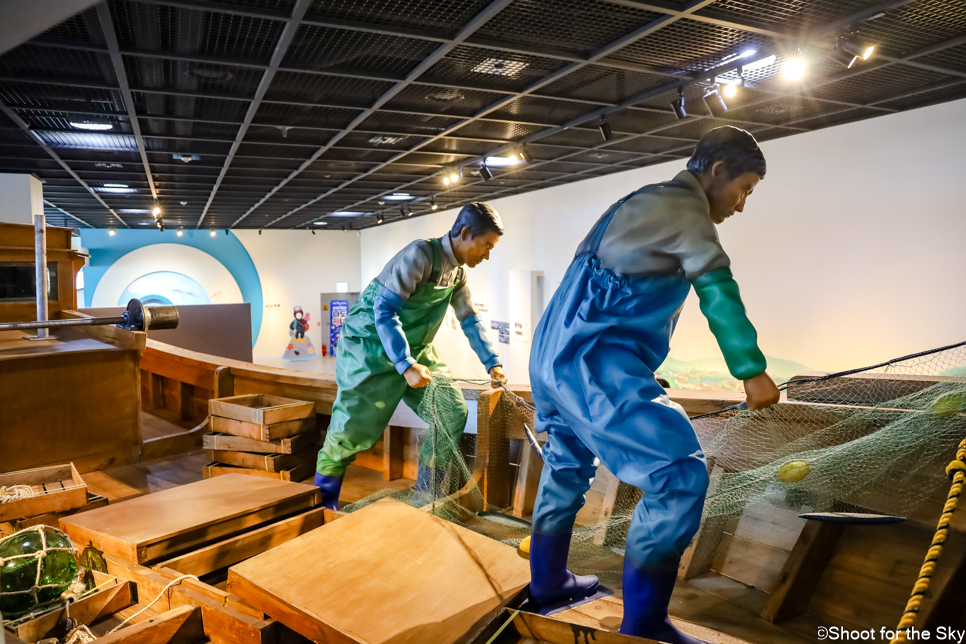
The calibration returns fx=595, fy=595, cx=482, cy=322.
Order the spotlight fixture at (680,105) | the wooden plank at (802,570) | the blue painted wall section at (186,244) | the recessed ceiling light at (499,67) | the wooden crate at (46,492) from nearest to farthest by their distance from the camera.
→ the wooden plank at (802,570), the wooden crate at (46,492), the recessed ceiling light at (499,67), the spotlight fixture at (680,105), the blue painted wall section at (186,244)

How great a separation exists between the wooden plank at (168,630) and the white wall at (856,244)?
5872 millimetres

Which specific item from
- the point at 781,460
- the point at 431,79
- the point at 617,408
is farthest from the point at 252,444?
the point at 431,79

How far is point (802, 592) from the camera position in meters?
1.72

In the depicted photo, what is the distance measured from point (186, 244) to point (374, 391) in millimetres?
14840

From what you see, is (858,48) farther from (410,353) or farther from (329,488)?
(329,488)

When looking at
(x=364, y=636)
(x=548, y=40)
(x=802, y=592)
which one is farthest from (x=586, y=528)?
(x=548, y=40)

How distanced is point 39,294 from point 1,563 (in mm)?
1974

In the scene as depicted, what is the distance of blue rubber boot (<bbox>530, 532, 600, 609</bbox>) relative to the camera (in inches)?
62.0

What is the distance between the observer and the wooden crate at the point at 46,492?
6.52ft

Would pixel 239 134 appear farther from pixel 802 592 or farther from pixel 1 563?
pixel 802 592

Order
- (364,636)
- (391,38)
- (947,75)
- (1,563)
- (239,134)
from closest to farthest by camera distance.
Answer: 1. (364,636)
2. (1,563)
3. (391,38)
4. (947,75)
5. (239,134)

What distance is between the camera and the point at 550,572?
1593 millimetres

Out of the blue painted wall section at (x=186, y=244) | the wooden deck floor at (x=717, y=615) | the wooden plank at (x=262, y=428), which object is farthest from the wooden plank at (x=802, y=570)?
the blue painted wall section at (x=186, y=244)

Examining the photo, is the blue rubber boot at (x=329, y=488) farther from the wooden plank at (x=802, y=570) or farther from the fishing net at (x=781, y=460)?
the wooden plank at (x=802, y=570)
